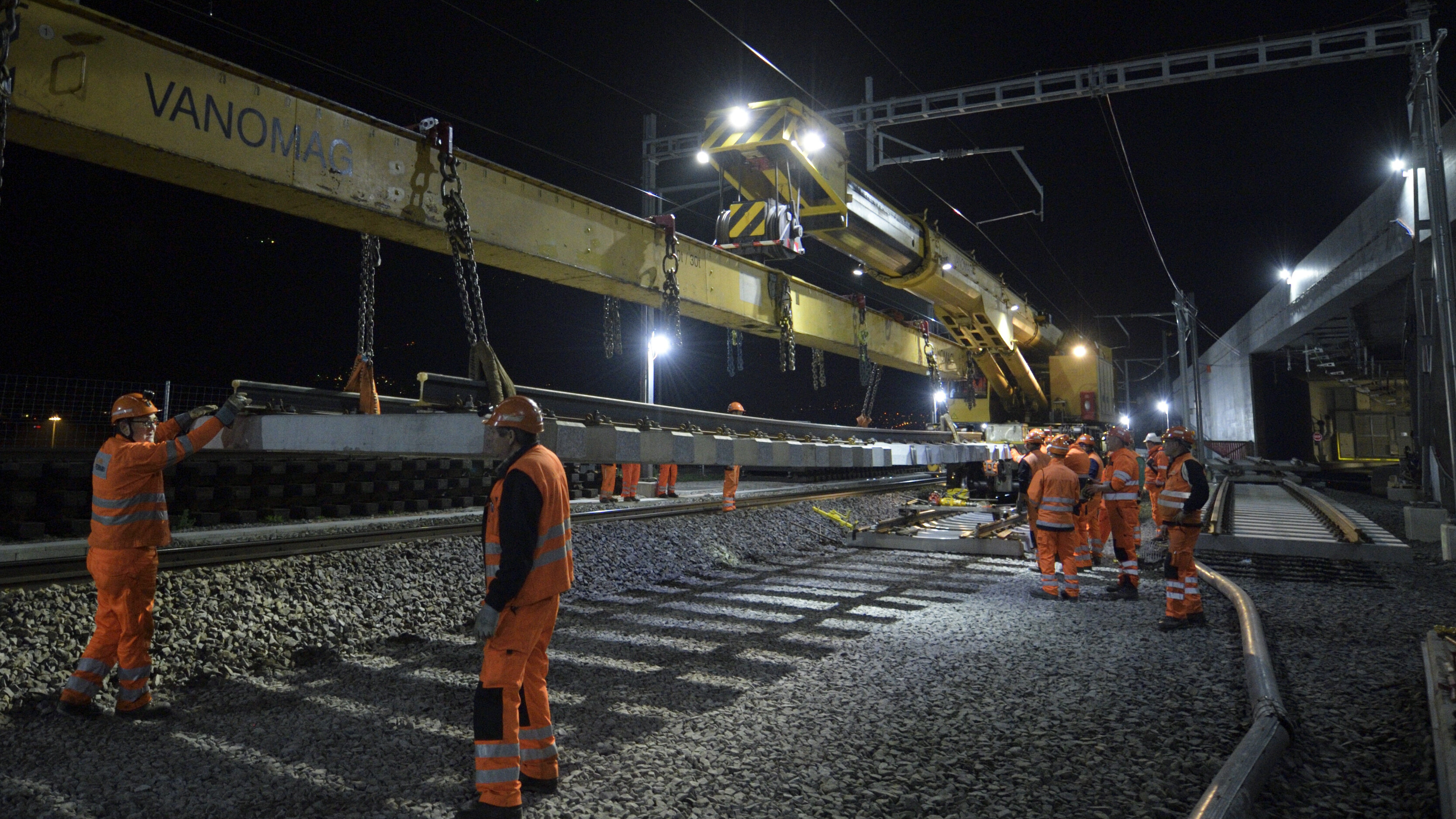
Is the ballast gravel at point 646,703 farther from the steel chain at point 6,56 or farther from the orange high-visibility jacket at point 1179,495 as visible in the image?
the steel chain at point 6,56

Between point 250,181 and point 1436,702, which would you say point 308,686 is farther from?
point 1436,702

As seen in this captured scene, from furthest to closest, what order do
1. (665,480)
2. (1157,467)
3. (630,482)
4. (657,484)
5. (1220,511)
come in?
(657,484), (665,480), (630,482), (1220,511), (1157,467)

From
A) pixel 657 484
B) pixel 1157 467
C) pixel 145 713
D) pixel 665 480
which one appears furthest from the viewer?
pixel 657 484

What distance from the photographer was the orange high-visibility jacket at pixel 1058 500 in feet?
26.1

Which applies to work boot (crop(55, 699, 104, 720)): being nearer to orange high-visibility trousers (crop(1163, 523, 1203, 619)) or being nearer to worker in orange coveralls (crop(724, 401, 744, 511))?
orange high-visibility trousers (crop(1163, 523, 1203, 619))

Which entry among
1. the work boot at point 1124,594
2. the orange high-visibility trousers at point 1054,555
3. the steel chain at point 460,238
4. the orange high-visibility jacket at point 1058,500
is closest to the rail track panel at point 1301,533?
the work boot at point 1124,594

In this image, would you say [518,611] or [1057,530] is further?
[1057,530]

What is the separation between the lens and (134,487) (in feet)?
14.3

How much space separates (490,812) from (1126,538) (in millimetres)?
6991

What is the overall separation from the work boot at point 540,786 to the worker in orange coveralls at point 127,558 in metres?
2.41

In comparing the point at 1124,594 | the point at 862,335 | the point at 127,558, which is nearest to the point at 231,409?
the point at 127,558

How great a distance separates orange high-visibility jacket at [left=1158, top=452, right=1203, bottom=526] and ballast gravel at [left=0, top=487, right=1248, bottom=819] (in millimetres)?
899

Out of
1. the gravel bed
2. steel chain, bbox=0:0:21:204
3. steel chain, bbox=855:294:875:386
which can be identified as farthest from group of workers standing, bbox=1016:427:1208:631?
steel chain, bbox=0:0:21:204

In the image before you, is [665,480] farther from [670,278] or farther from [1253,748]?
[1253,748]
